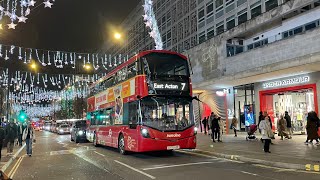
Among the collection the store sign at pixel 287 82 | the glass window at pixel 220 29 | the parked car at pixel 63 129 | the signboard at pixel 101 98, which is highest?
the glass window at pixel 220 29

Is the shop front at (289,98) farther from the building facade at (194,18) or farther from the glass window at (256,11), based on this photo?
the glass window at (256,11)

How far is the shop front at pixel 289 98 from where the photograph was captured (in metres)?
23.2

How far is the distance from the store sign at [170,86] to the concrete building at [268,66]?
7.44 m

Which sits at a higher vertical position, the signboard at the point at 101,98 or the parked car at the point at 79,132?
the signboard at the point at 101,98

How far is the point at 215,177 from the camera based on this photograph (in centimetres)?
1000

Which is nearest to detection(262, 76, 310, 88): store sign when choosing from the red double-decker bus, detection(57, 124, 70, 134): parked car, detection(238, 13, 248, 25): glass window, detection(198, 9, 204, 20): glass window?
the red double-decker bus

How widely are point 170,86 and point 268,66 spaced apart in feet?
27.9

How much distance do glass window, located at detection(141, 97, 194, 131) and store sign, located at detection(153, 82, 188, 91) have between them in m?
0.47

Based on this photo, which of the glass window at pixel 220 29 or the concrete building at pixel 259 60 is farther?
the glass window at pixel 220 29

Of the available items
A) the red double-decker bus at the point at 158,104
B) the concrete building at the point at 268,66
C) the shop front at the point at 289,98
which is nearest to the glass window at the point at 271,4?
the concrete building at the point at 268,66

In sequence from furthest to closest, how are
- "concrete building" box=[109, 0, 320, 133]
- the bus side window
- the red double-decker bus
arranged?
"concrete building" box=[109, 0, 320, 133]
the bus side window
the red double-decker bus

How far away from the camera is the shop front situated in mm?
23188

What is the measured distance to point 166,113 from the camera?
606 inches

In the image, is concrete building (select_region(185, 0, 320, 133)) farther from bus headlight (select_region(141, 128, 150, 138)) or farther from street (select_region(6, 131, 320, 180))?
bus headlight (select_region(141, 128, 150, 138))
